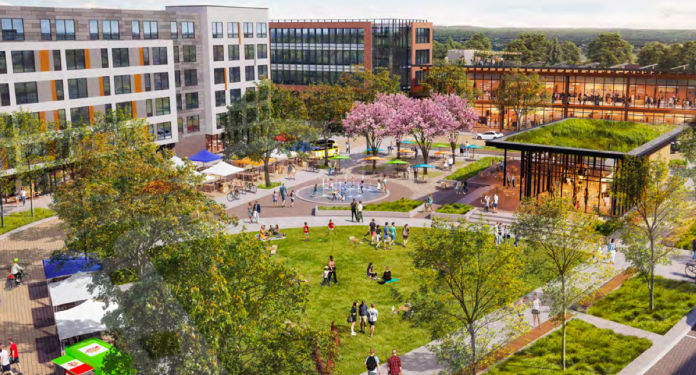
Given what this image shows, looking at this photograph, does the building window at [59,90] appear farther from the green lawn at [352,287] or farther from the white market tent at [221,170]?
the green lawn at [352,287]

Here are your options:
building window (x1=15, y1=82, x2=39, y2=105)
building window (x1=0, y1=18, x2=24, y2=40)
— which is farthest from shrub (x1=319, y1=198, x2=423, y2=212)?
building window (x1=0, y1=18, x2=24, y2=40)

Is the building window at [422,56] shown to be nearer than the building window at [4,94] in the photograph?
No

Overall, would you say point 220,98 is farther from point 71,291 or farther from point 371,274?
point 71,291

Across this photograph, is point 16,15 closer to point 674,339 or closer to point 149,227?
point 149,227

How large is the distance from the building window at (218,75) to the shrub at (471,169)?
31.3 metres

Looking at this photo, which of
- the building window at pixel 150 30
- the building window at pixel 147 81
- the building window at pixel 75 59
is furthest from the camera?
the building window at pixel 150 30

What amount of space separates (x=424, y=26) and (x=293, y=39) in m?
22.4

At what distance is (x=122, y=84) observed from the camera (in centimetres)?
6334

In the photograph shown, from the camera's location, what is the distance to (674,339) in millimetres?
29016

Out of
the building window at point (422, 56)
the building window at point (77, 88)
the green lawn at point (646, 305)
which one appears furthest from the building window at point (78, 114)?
the building window at point (422, 56)

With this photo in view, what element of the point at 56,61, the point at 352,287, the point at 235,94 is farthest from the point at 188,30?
the point at 352,287

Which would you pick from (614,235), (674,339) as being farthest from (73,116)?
(674,339)

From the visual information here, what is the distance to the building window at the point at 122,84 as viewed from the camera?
6275 centimetres

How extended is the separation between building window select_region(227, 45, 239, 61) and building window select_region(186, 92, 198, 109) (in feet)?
22.0
